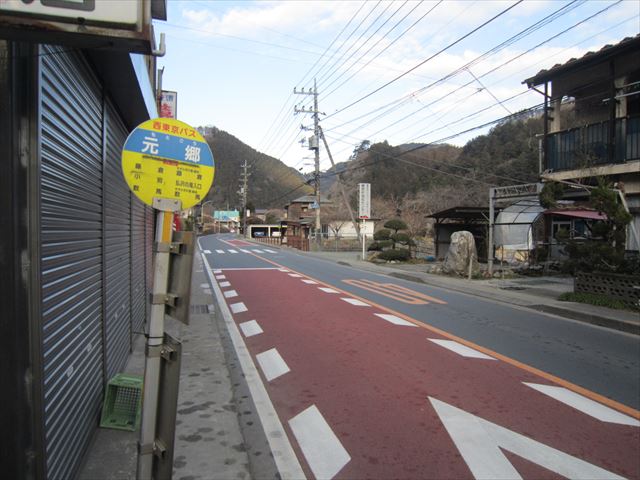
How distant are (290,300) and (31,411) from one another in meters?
9.69

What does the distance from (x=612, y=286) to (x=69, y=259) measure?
11.5 metres

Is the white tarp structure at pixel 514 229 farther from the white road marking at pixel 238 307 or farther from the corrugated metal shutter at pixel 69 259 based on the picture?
the corrugated metal shutter at pixel 69 259

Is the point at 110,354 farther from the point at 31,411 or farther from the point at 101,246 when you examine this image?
the point at 31,411

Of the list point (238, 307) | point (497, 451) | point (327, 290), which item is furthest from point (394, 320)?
point (497, 451)

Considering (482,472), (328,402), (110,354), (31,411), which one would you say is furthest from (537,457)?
(110,354)

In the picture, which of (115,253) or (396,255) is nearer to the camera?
(115,253)

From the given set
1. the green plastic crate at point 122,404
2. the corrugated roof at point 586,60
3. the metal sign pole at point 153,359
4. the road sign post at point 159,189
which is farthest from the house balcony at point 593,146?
the metal sign pole at point 153,359

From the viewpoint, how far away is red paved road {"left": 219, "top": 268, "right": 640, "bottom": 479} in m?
3.63

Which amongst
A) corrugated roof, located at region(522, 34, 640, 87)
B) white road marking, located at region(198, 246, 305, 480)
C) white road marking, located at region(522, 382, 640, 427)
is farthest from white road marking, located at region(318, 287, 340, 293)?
corrugated roof, located at region(522, 34, 640, 87)

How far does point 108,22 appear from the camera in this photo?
1.76 meters

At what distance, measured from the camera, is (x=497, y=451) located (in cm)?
373

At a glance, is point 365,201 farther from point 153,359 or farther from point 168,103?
point 153,359

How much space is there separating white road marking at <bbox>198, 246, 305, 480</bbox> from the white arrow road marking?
137 cm

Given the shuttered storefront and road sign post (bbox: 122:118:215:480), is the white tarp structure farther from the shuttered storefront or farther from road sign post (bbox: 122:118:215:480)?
road sign post (bbox: 122:118:215:480)
